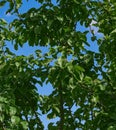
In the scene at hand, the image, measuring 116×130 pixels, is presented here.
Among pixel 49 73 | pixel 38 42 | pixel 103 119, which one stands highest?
pixel 38 42

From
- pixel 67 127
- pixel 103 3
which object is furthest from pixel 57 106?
pixel 103 3

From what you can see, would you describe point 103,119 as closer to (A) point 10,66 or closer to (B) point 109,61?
(B) point 109,61

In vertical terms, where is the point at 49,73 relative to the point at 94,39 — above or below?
below

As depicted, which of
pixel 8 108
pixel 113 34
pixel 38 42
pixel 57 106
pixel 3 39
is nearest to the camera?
pixel 8 108

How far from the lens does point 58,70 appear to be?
22.4 ft

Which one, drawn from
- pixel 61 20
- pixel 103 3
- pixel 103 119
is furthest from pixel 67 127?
pixel 103 3

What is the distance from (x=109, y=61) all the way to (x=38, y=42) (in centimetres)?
180

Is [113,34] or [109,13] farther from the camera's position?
[109,13]

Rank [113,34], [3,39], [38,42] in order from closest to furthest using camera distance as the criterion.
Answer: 1. [113,34]
2. [38,42]
3. [3,39]

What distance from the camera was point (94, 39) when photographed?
900cm

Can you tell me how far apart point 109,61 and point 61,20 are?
166cm

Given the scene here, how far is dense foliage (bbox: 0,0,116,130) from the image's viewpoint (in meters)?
7.37

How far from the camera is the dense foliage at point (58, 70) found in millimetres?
7371

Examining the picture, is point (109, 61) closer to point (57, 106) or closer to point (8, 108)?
point (57, 106)
